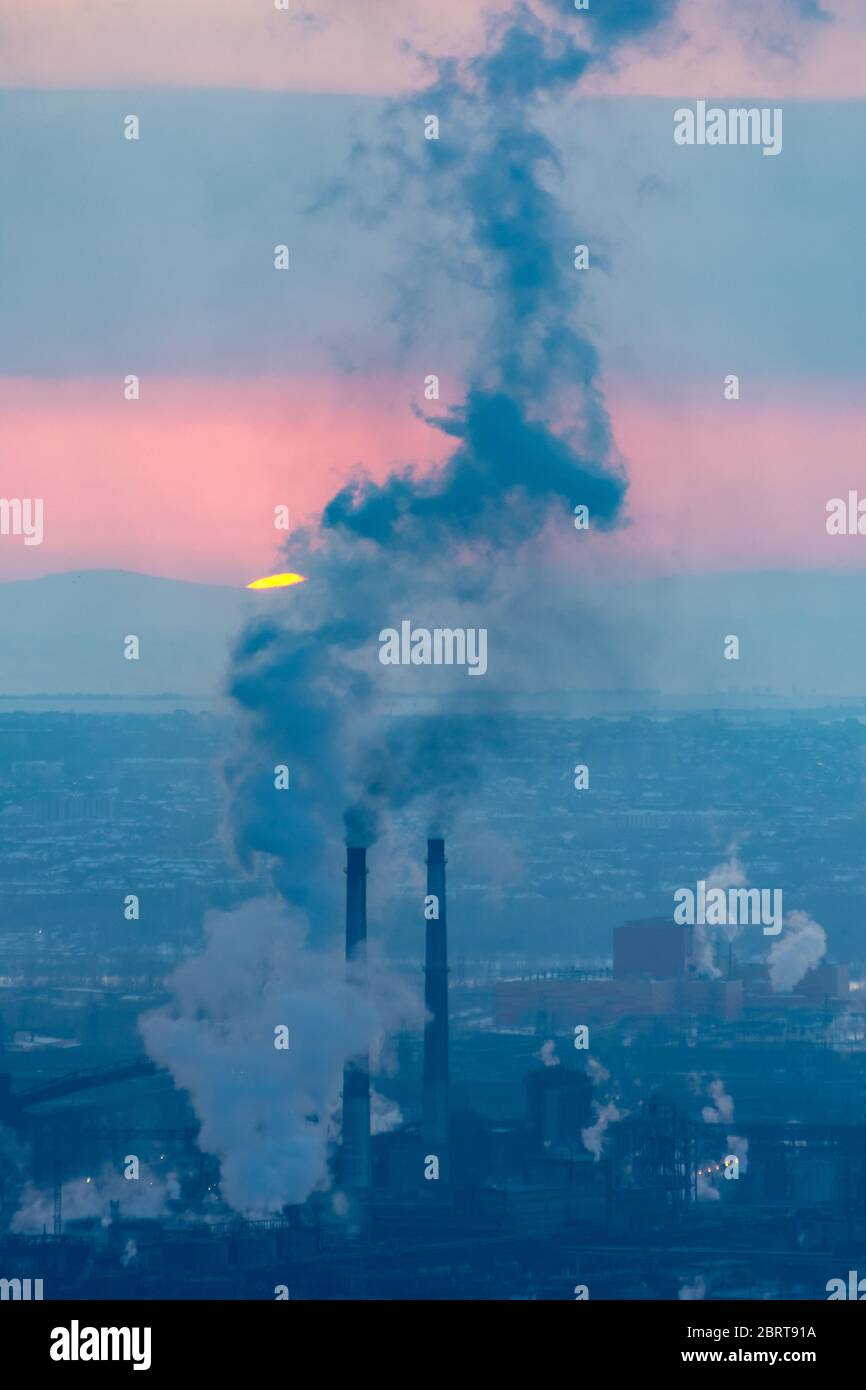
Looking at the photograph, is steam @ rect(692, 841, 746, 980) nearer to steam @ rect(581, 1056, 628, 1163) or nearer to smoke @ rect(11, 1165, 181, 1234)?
steam @ rect(581, 1056, 628, 1163)

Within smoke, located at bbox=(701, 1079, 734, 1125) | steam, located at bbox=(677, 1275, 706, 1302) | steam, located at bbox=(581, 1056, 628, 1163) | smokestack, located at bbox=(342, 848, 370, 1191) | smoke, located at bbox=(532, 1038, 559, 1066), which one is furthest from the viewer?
smoke, located at bbox=(532, 1038, 559, 1066)

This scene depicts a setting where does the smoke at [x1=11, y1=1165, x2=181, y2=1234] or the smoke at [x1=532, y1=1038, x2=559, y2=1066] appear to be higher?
the smoke at [x1=532, y1=1038, x2=559, y2=1066]

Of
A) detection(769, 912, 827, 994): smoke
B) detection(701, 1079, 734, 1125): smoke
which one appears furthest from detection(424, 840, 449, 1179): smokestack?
detection(769, 912, 827, 994): smoke

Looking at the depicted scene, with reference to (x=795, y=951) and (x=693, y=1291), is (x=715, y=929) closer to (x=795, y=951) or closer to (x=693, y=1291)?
(x=795, y=951)

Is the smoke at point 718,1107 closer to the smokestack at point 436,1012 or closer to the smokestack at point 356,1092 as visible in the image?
the smokestack at point 436,1012

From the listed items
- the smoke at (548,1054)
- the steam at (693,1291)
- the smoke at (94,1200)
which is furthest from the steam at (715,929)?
the smoke at (94,1200)
